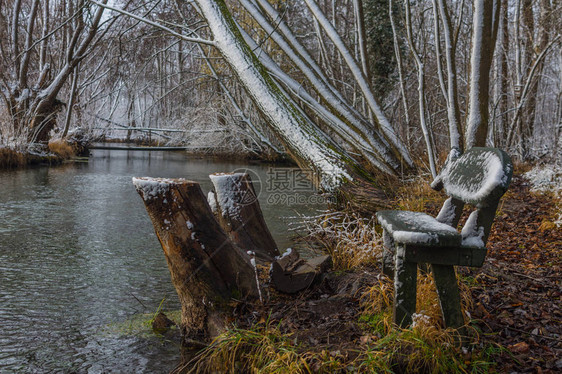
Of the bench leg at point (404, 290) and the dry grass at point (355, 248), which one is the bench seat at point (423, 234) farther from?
the dry grass at point (355, 248)

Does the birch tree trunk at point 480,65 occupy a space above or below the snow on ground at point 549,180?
above

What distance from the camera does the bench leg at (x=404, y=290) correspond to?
231 centimetres

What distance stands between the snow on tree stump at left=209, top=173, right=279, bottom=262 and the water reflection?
80 cm

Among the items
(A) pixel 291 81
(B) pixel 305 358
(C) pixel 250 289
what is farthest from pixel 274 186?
(B) pixel 305 358

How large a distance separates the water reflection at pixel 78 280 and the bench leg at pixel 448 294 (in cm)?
167

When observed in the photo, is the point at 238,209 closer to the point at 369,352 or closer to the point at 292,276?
the point at 292,276

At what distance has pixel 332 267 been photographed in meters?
3.64

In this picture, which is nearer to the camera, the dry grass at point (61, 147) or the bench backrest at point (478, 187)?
the bench backrest at point (478, 187)

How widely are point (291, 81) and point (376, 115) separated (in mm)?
1442

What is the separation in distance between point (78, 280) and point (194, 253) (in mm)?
1764

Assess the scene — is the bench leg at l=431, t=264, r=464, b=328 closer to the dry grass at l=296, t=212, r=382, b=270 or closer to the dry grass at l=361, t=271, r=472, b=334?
the dry grass at l=361, t=271, r=472, b=334

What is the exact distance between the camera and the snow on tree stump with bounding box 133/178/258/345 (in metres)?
2.94

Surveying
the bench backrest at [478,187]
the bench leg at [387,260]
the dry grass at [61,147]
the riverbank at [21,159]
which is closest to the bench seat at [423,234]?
the bench backrest at [478,187]

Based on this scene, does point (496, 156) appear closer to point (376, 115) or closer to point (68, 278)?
point (68, 278)
